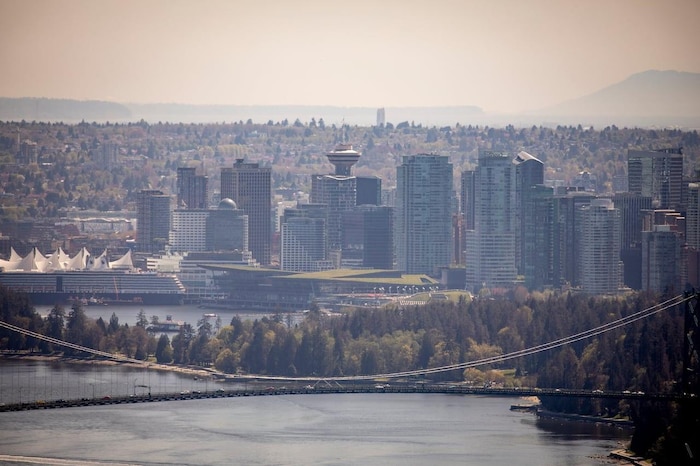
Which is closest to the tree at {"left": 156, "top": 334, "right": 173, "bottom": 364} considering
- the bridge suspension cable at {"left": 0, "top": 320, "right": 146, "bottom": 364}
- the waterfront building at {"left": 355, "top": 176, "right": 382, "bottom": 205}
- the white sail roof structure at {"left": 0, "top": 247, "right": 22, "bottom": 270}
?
the bridge suspension cable at {"left": 0, "top": 320, "right": 146, "bottom": 364}

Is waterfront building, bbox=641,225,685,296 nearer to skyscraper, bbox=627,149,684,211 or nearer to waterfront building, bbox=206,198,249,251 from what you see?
skyscraper, bbox=627,149,684,211

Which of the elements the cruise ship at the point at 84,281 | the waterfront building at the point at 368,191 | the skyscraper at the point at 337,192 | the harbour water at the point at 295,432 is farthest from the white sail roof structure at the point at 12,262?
the harbour water at the point at 295,432

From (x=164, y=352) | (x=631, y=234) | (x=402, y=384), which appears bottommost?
(x=402, y=384)

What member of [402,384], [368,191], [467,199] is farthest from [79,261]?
[402,384]

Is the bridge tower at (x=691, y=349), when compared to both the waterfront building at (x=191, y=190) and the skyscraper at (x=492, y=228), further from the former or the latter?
the waterfront building at (x=191, y=190)

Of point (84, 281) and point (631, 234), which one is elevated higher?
point (631, 234)

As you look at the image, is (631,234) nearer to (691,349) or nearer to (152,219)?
(152,219)

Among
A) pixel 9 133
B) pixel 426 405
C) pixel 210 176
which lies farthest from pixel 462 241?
pixel 426 405
